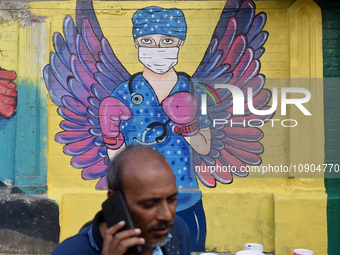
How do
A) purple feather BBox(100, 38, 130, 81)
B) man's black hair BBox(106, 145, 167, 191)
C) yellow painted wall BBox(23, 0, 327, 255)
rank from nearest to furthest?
1. man's black hair BBox(106, 145, 167, 191)
2. yellow painted wall BBox(23, 0, 327, 255)
3. purple feather BBox(100, 38, 130, 81)

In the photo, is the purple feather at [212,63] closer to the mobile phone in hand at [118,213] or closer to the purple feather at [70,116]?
the purple feather at [70,116]

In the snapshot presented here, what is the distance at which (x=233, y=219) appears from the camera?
4.62 meters

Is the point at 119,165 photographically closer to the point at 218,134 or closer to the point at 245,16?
the point at 218,134

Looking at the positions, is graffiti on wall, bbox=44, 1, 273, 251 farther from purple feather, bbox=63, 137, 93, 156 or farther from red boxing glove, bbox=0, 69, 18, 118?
red boxing glove, bbox=0, 69, 18, 118

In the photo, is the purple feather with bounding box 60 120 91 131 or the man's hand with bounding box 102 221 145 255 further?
the purple feather with bounding box 60 120 91 131

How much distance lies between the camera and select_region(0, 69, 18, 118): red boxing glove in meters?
4.88

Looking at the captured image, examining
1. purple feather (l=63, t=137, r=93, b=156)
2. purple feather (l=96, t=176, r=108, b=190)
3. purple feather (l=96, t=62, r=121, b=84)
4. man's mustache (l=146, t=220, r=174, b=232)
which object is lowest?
purple feather (l=96, t=176, r=108, b=190)

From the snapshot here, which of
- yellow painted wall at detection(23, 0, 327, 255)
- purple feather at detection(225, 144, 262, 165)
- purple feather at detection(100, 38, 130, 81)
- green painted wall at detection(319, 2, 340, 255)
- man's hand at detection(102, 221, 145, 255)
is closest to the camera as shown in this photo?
man's hand at detection(102, 221, 145, 255)

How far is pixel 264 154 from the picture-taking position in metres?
4.81

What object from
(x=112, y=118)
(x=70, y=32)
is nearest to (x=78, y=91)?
(x=112, y=118)

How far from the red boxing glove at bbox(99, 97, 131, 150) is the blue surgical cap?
1.14 metres

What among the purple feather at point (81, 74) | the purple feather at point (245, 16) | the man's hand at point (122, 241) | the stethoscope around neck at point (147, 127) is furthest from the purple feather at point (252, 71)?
the man's hand at point (122, 241)

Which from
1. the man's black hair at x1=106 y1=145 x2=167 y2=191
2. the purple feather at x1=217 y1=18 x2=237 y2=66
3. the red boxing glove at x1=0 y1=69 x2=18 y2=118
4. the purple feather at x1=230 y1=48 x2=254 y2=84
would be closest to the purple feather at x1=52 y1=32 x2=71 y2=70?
the red boxing glove at x1=0 y1=69 x2=18 y2=118

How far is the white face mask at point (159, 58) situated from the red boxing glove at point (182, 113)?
1.57 feet
